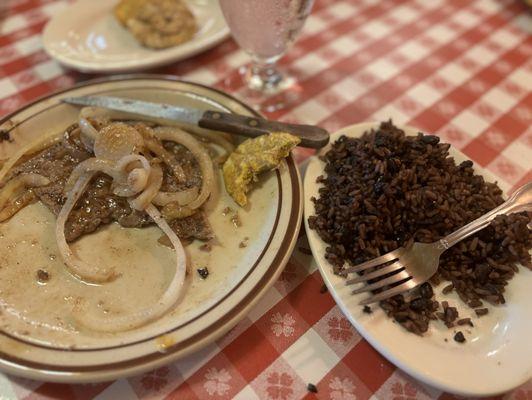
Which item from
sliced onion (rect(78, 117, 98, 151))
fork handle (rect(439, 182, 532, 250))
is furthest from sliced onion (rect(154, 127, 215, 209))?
fork handle (rect(439, 182, 532, 250))

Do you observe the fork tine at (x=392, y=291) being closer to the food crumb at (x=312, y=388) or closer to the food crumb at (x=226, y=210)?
the food crumb at (x=312, y=388)

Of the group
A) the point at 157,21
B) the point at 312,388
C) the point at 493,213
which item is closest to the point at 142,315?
the point at 312,388

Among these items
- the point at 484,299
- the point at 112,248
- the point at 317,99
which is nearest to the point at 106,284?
the point at 112,248

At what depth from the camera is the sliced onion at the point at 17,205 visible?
199cm

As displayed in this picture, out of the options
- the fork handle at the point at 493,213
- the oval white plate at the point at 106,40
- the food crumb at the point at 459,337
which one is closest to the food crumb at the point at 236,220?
the fork handle at the point at 493,213

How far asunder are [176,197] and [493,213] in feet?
4.61

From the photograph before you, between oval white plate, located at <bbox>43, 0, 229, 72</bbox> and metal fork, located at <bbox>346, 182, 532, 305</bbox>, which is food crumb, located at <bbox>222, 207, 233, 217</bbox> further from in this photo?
oval white plate, located at <bbox>43, 0, 229, 72</bbox>

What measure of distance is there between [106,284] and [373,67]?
231 cm

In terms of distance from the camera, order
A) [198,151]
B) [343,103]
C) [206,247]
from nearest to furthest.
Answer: [206,247] → [198,151] → [343,103]

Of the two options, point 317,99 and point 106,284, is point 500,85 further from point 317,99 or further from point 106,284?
point 106,284

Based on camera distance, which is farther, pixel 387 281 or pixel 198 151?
pixel 198 151

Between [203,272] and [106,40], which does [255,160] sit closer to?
[203,272]

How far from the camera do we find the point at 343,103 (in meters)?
2.78

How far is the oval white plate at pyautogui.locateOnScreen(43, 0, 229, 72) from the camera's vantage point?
2.76 meters
